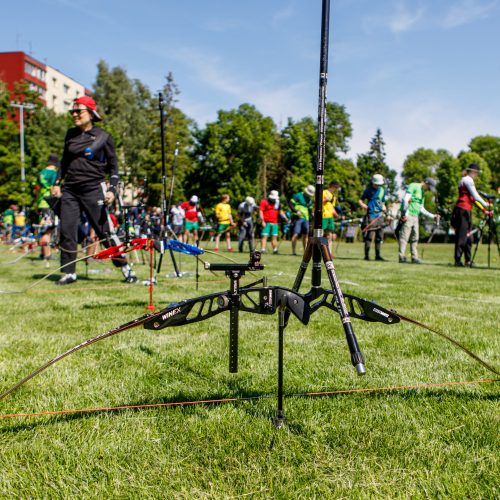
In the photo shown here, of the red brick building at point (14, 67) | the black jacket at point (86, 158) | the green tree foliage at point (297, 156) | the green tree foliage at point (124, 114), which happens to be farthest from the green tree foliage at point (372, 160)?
the black jacket at point (86, 158)

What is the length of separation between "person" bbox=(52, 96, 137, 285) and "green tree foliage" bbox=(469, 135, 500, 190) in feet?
255

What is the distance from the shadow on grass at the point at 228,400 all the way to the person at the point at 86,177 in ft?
16.1

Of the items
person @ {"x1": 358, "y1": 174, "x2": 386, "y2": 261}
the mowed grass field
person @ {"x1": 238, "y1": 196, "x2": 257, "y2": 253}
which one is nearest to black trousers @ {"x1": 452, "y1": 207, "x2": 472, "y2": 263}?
person @ {"x1": 358, "y1": 174, "x2": 386, "y2": 261}

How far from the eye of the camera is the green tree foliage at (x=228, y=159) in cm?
5662

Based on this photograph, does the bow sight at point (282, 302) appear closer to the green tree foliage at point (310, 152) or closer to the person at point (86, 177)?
the person at point (86, 177)

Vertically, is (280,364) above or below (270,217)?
below

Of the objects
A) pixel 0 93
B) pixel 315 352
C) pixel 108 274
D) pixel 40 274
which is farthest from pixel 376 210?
pixel 0 93

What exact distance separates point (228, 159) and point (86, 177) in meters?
51.1

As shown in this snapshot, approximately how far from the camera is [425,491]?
6.51 ft

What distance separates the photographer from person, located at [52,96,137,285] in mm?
7656

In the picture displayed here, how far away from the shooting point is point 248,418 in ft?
8.68

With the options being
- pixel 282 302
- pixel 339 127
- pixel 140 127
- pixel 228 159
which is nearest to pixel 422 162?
pixel 339 127

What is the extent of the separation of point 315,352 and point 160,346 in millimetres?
1212

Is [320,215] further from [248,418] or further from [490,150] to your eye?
[490,150]
